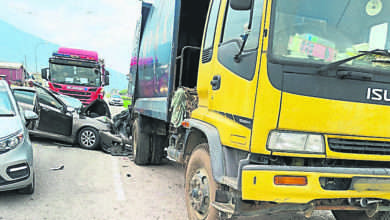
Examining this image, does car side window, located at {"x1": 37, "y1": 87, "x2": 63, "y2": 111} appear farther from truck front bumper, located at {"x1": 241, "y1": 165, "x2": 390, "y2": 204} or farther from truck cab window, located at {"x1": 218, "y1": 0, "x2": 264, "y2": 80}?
truck front bumper, located at {"x1": 241, "y1": 165, "x2": 390, "y2": 204}

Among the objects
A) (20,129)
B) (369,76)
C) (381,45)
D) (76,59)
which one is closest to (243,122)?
(369,76)

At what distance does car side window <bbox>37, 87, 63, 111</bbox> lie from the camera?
795 centimetres

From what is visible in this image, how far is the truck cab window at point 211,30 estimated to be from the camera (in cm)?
351

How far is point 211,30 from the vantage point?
3611 millimetres

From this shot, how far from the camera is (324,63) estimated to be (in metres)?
2.51

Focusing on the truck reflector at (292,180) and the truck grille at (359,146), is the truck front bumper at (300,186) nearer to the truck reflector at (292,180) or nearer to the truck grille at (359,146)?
the truck reflector at (292,180)

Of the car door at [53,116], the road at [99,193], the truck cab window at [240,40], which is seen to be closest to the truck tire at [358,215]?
the road at [99,193]

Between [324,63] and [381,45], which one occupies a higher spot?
[381,45]

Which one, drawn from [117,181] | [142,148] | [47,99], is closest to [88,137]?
[47,99]

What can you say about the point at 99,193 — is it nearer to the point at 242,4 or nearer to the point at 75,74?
the point at 242,4

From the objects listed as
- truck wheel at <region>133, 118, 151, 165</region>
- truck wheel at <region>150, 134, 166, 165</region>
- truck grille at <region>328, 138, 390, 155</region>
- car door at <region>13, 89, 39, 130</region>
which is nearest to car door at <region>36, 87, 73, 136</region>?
car door at <region>13, 89, 39, 130</region>

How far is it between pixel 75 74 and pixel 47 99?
24.3ft

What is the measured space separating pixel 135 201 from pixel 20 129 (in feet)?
6.40

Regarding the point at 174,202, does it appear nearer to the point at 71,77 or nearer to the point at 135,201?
the point at 135,201
